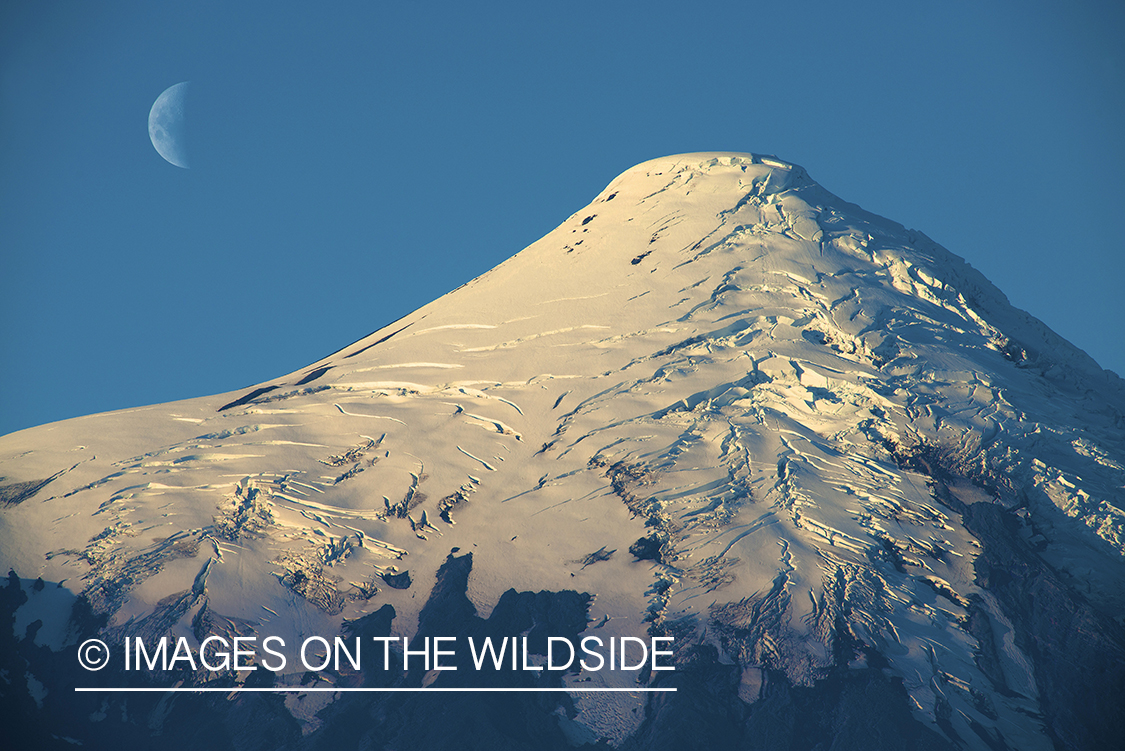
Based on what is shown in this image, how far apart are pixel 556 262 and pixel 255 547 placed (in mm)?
29011

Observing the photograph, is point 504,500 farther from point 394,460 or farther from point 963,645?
point 963,645

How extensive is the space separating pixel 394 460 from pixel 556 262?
21.2 m

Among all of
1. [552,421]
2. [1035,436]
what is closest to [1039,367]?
[1035,436]

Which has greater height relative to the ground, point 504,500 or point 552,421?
point 552,421

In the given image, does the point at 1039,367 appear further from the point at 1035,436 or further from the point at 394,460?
the point at 394,460

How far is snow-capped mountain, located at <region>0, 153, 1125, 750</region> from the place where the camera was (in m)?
34.0

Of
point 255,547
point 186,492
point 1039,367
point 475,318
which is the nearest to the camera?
point 255,547

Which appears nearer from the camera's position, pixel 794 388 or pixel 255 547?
pixel 255 547

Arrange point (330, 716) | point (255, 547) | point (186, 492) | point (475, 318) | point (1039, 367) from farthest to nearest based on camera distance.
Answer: point (475, 318), point (1039, 367), point (186, 492), point (255, 547), point (330, 716)

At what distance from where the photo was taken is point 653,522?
39750mm

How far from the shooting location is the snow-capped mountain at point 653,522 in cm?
3397

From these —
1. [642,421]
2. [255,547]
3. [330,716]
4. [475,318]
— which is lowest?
[330,716]

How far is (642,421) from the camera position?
147 feet

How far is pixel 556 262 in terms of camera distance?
202 ft
